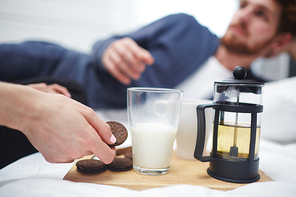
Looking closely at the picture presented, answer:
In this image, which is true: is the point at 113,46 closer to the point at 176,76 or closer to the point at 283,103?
the point at 176,76

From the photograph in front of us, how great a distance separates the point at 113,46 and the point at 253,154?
96 centimetres

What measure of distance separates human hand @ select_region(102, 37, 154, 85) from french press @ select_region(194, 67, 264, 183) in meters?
0.60

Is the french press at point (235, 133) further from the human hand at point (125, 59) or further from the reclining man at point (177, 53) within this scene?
the reclining man at point (177, 53)

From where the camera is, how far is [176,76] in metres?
1.36

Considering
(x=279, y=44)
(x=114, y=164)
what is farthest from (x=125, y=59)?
(x=279, y=44)

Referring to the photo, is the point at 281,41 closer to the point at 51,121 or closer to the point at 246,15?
the point at 246,15

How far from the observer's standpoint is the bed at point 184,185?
0.38 metres

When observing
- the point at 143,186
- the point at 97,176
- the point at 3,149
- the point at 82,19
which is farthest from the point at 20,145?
the point at 82,19

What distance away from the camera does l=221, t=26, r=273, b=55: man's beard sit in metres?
1.37

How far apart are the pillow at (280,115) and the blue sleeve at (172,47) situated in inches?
20.1

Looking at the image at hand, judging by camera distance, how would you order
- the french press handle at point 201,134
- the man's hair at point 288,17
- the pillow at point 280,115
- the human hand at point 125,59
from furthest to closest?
the man's hair at point 288,17
the human hand at point 125,59
the pillow at point 280,115
the french press handle at point 201,134

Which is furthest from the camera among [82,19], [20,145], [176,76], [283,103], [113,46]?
[82,19]

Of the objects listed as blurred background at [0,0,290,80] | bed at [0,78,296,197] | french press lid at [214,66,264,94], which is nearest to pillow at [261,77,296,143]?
bed at [0,78,296,197]

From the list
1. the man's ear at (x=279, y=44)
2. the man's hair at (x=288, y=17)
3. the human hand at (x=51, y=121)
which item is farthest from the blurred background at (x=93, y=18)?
the human hand at (x=51, y=121)
